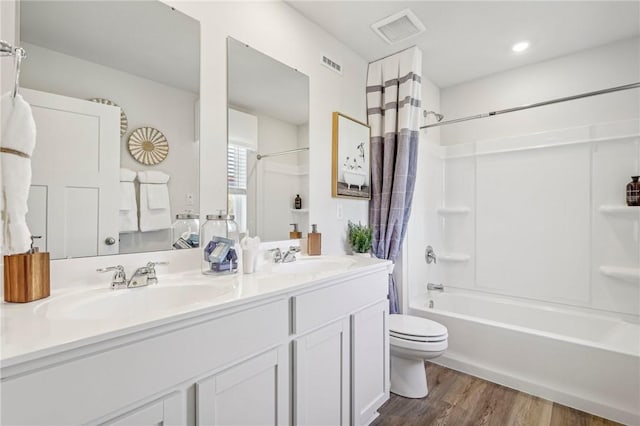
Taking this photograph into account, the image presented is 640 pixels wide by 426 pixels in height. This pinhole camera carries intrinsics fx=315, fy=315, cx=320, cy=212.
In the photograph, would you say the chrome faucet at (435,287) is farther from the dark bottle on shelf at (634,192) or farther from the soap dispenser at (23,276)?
the soap dispenser at (23,276)

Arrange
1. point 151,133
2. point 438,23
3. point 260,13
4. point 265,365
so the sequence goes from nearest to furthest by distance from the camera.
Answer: point 265,365
point 151,133
point 260,13
point 438,23

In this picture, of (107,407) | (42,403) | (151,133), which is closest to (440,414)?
(107,407)

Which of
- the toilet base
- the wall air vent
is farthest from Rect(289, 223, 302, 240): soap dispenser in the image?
the wall air vent

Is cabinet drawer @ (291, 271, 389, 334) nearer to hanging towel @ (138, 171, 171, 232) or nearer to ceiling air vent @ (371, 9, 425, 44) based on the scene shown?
hanging towel @ (138, 171, 171, 232)

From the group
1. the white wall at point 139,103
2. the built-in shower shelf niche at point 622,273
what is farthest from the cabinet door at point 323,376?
the built-in shower shelf niche at point 622,273

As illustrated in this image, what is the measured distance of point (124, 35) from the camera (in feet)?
4.22

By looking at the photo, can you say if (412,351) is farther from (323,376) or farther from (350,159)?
(350,159)

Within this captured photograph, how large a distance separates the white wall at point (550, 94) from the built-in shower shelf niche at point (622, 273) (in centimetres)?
116

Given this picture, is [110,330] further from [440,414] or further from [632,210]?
[632,210]

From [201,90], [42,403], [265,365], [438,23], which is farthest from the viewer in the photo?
[438,23]

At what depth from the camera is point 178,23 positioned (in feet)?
4.69

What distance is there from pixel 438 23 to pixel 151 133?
2012 mm

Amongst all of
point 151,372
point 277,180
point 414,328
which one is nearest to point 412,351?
point 414,328

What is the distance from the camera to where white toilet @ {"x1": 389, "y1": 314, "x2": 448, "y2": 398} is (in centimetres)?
195
